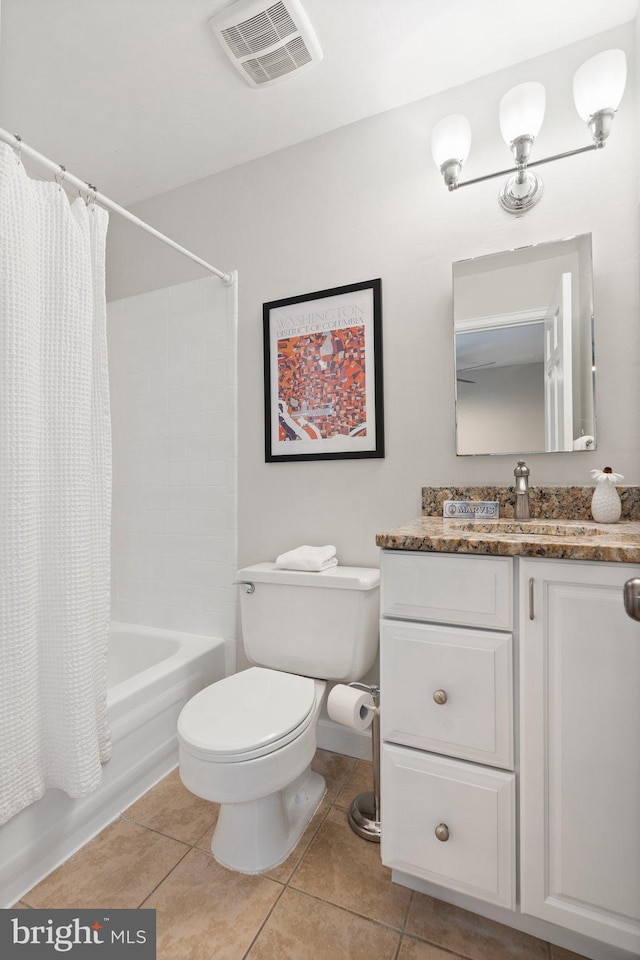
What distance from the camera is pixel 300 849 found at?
1.37m

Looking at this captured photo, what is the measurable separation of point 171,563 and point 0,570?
43.5 inches

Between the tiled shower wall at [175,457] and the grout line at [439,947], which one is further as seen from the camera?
the tiled shower wall at [175,457]

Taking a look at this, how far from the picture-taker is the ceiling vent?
52.9 inches

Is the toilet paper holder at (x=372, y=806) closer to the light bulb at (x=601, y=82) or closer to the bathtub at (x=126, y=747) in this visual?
the bathtub at (x=126, y=747)

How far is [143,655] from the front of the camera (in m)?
2.15

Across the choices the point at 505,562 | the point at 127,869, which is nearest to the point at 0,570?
the point at 127,869

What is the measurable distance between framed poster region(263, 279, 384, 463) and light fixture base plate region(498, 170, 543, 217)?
0.48 m

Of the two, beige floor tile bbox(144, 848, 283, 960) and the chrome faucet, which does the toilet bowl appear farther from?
the chrome faucet

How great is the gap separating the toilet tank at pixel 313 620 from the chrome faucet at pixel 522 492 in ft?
1.66

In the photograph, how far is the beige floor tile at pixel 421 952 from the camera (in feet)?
3.45

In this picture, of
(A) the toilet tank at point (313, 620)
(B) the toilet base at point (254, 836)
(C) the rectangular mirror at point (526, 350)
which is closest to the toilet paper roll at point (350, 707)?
(A) the toilet tank at point (313, 620)

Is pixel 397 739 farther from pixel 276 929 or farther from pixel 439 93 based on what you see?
pixel 439 93

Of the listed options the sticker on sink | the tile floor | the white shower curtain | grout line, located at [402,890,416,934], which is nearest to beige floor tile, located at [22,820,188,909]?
the tile floor

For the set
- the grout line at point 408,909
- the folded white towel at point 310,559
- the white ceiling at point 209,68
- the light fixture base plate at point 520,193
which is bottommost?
the grout line at point 408,909
